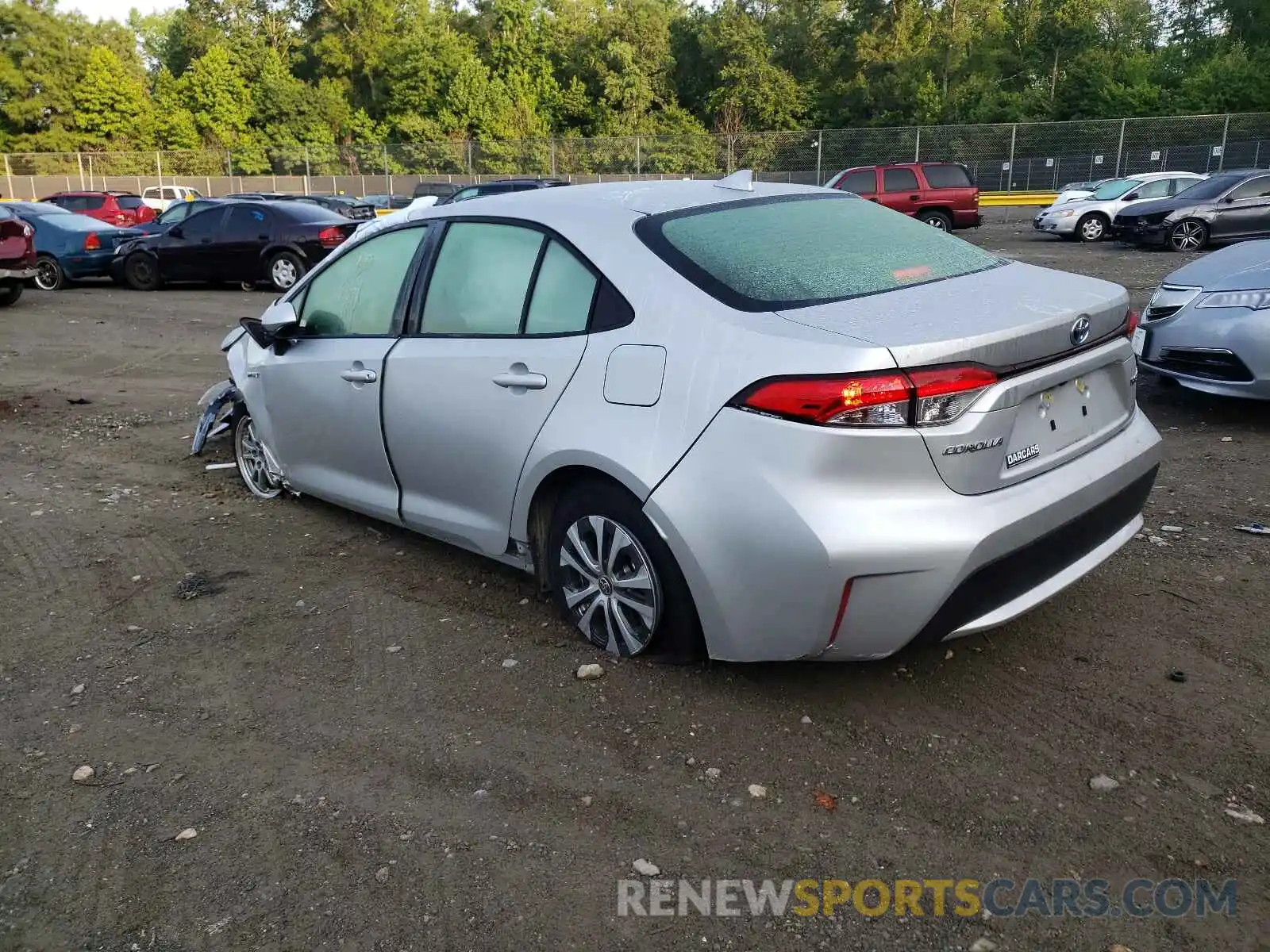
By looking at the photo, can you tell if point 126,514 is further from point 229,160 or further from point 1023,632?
point 229,160

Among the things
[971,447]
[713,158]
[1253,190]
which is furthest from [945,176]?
[971,447]

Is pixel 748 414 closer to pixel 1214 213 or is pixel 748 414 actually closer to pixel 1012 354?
pixel 1012 354

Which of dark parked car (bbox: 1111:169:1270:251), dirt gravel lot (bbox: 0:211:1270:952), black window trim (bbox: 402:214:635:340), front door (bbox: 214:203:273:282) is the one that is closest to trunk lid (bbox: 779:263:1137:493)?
black window trim (bbox: 402:214:635:340)

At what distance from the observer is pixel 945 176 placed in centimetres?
2358

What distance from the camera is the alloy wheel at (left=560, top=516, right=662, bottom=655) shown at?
11.0 feet

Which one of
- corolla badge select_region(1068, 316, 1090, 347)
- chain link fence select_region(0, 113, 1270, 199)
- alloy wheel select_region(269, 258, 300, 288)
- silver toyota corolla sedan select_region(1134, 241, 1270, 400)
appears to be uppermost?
chain link fence select_region(0, 113, 1270, 199)

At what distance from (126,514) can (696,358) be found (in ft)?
12.8

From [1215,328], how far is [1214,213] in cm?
1439

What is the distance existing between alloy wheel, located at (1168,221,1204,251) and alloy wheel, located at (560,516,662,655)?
18.7m

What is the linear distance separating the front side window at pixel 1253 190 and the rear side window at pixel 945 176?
6.51m

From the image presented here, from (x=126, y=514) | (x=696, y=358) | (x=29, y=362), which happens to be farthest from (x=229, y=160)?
(x=696, y=358)

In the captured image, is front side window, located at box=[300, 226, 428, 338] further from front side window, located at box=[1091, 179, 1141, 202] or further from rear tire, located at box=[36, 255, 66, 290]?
front side window, located at box=[1091, 179, 1141, 202]

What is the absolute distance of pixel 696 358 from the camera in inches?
121

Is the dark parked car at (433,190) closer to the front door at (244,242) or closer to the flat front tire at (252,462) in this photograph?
the front door at (244,242)
